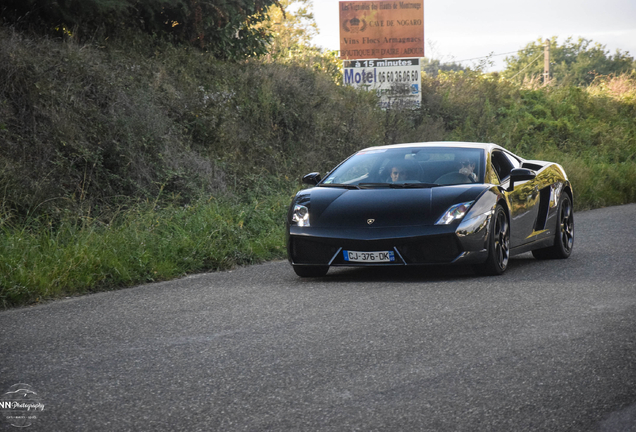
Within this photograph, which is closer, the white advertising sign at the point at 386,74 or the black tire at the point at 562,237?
the black tire at the point at 562,237

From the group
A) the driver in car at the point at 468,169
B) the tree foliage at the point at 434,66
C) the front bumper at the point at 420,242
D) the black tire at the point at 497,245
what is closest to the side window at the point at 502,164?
the driver in car at the point at 468,169

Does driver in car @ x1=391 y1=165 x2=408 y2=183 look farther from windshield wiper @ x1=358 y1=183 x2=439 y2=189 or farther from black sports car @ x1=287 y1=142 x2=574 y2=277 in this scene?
windshield wiper @ x1=358 y1=183 x2=439 y2=189

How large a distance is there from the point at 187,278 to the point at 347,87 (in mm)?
15850

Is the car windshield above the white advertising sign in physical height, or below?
above

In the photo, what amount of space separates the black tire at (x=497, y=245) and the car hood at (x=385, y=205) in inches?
14.0

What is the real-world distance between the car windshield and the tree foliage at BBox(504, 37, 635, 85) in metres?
71.7

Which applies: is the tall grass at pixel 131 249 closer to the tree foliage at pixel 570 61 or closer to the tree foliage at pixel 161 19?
the tree foliage at pixel 161 19

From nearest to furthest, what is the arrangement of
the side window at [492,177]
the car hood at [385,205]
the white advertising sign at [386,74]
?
the car hood at [385,205] → the side window at [492,177] → the white advertising sign at [386,74]

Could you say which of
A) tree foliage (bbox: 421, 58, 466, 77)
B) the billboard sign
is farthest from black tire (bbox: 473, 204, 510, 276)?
tree foliage (bbox: 421, 58, 466, 77)

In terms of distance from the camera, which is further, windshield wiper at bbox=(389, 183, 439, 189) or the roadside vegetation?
the roadside vegetation

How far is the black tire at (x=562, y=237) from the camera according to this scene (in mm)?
10086

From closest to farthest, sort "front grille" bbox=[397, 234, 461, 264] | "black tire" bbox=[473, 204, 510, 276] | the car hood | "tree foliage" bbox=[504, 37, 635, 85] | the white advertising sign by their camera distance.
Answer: "front grille" bbox=[397, 234, 461, 264]
the car hood
"black tire" bbox=[473, 204, 510, 276]
the white advertising sign
"tree foliage" bbox=[504, 37, 635, 85]

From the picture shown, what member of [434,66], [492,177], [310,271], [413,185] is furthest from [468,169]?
[434,66]

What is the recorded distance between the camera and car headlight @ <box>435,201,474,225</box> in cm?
809
